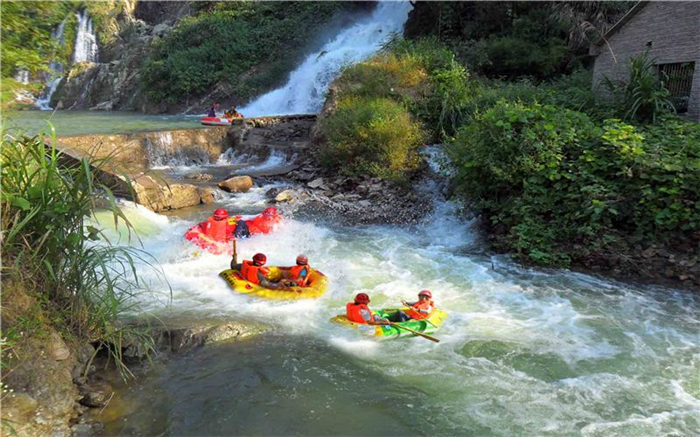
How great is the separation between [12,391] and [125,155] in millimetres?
11141

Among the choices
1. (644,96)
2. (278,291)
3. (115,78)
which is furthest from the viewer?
(115,78)

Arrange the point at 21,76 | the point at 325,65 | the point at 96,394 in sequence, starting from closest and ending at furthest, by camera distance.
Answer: the point at 21,76, the point at 96,394, the point at 325,65

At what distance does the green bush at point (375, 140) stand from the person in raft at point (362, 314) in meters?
5.15

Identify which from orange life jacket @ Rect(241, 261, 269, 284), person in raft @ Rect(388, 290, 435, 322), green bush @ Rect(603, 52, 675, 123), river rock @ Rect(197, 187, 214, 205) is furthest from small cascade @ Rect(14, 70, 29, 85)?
green bush @ Rect(603, 52, 675, 123)

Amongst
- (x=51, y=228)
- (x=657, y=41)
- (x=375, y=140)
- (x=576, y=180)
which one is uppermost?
(x=657, y=41)

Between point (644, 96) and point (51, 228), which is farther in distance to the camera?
point (644, 96)

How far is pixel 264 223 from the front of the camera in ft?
28.8

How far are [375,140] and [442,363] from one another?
674cm

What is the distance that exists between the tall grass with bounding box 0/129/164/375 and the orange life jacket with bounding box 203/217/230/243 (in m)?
4.06

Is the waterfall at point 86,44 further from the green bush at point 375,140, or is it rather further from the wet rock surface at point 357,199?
the green bush at point 375,140

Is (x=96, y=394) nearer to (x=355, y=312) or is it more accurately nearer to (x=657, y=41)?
(x=355, y=312)

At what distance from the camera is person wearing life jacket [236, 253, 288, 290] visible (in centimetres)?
663

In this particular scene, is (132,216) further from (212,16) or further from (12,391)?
(212,16)

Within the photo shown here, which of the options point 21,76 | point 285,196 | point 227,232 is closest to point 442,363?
point 21,76
